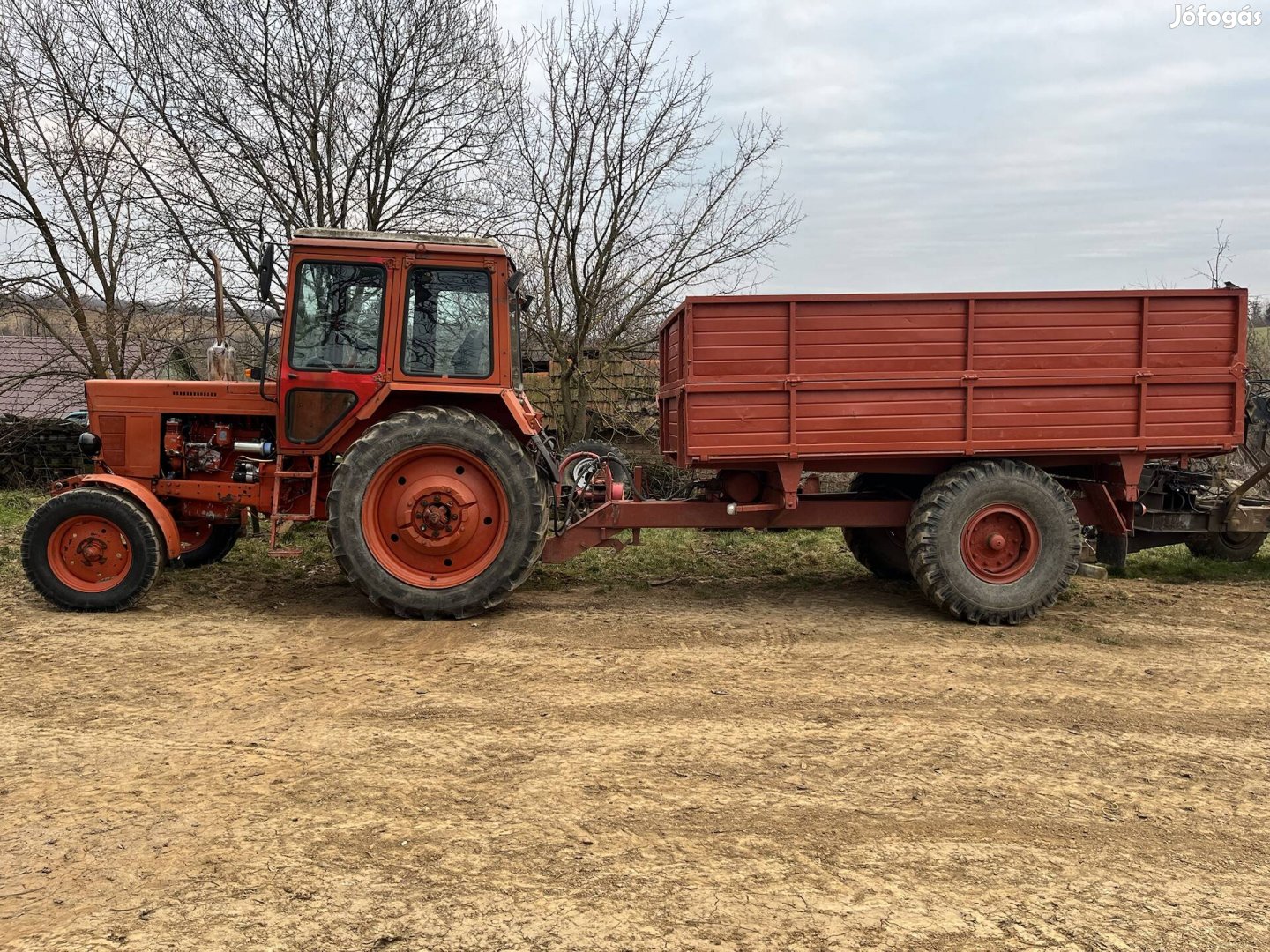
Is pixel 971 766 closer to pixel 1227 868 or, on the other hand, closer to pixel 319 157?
pixel 1227 868

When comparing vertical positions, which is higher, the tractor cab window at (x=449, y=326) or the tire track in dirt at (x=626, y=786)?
the tractor cab window at (x=449, y=326)

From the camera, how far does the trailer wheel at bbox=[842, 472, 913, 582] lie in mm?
6848

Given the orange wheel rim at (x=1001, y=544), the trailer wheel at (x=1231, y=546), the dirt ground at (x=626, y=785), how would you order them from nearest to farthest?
the dirt ground at (x=626, y=785) < the orange wheel rim at (x=1001, y=544) < the trailer wheel at (x=1231, y=546)

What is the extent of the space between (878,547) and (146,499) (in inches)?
208

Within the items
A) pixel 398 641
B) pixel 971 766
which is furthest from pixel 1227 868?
pixel 398 641

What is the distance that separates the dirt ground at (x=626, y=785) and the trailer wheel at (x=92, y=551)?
0.24m

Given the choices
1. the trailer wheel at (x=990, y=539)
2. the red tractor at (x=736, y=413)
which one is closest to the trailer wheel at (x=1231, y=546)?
the red tractor at (x=736, y=413)

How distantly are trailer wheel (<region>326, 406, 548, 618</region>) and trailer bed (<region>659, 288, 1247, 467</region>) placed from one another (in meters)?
1.24

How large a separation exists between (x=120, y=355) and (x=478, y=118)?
4993 millimetres

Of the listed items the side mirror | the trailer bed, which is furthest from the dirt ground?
the side mirror

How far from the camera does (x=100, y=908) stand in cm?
245

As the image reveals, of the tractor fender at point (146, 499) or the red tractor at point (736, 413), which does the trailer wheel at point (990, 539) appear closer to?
the red tractor at point (736, 413)

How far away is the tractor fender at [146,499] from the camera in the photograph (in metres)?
5.71

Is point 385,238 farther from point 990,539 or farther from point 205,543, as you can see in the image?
point 990,539
